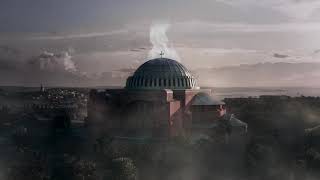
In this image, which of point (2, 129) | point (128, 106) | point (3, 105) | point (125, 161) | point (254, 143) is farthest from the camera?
point (3, 105)

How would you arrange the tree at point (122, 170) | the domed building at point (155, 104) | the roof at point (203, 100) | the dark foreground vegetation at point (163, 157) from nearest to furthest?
the tree at point (122, 170), the dark foreground vegetation at point (163, 157), the domed building at point (155, 104), the roof at point (203, 100)

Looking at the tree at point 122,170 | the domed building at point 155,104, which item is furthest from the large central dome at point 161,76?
the tree at point 122,170

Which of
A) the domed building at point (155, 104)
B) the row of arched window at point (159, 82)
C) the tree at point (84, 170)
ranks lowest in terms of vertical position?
the tree at point (84, 170)

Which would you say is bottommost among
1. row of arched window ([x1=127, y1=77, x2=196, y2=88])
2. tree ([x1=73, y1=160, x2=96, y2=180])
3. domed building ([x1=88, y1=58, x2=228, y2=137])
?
tree ([x1=73, y1=160, x2=96, y2=180])

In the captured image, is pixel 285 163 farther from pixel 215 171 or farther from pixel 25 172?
pixel 25 172

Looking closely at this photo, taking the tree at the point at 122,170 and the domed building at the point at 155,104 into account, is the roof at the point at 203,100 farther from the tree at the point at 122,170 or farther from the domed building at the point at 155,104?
the tree at the point at 122,170

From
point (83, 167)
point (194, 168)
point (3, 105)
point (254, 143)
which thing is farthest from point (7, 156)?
point (3, 105)

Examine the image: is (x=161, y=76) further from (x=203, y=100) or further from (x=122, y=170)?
(x=122, y=170)

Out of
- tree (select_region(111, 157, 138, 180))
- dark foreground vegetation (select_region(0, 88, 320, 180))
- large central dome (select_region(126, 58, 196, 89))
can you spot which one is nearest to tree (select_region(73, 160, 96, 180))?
dark foreground vegetation (select_region(0, 88, 320, 180))

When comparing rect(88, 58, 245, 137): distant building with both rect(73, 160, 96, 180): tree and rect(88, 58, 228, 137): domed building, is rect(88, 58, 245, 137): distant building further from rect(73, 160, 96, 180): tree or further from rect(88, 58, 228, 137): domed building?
rect(73, 160, 96, 180): tree
